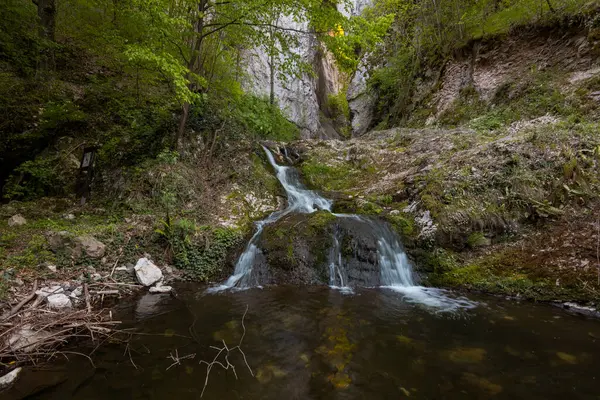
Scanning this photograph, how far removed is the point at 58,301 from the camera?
4.30 metres

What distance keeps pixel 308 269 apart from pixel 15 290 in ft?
16.2

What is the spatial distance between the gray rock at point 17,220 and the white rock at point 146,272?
3119mm

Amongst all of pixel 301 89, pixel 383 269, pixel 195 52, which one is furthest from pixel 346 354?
pixel 301 89

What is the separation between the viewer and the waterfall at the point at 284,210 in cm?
645

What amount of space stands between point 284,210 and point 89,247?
16.9ft

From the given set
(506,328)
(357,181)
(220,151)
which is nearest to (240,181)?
(220,151)

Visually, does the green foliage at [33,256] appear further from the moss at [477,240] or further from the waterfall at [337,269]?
the moss at [477,240]

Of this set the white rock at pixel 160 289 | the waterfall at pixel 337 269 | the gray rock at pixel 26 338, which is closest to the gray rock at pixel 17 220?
the white rock at pixel 160 289

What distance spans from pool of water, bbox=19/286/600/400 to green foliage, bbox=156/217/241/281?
4.68 ft

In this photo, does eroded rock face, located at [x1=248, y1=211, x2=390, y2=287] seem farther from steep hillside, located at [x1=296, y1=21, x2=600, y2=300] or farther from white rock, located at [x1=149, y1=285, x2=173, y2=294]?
white rock, located at [x1=149, y1=285, x2=173, y2=294]

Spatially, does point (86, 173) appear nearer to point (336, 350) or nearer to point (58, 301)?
point (58, 301)

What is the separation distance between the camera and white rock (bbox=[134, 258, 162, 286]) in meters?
5.73

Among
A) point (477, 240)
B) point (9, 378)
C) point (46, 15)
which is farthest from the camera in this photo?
point (46, 15)

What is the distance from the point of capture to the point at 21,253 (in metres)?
5.29
